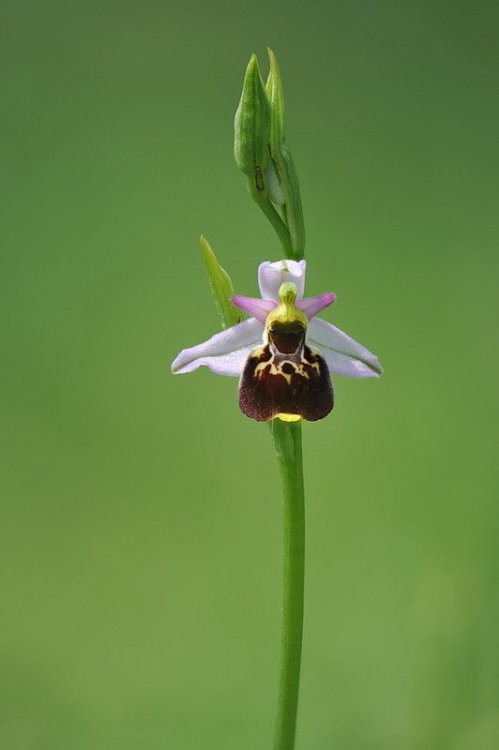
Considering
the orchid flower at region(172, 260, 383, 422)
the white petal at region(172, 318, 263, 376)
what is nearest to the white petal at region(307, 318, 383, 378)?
the orchid flower at region(172, 260, 383, 422)

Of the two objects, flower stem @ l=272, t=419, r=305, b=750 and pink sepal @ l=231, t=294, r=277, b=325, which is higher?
pink sepal @ l=231, t=294, r=277, b=325

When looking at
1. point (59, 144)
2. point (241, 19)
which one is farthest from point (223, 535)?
point (241, 19)

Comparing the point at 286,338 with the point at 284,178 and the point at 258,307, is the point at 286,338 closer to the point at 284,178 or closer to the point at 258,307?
the point at 258,307

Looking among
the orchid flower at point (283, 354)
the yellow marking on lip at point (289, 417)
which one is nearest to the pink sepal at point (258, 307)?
the orchid flower at point (283, 354)

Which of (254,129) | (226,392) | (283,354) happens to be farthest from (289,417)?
(226,392)

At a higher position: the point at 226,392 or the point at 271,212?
the point at 226,392

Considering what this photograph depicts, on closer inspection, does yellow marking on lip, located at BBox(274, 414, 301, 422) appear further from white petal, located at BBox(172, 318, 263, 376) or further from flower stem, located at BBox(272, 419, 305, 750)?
white petal, located at BBox(172, 318, 263, 376)
